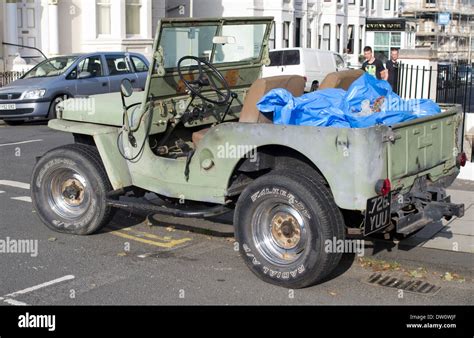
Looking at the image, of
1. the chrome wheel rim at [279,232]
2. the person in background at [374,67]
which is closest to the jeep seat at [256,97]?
the chrome wheel rim at [279,232]

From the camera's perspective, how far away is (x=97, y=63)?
17531 millimetres

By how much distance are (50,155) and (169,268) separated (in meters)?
1.86

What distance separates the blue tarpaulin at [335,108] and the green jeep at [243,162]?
19 centimetres

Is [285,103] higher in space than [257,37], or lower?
lower

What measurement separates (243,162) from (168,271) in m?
1.16

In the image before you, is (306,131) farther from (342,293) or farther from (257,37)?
(257,37)

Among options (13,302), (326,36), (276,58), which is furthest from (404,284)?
(326,36)

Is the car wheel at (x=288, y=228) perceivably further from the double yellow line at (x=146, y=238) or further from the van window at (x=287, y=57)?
the van window at (x=287, y=57)

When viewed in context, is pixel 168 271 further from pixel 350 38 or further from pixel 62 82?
pixel 350 38

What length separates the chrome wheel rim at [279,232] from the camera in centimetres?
566

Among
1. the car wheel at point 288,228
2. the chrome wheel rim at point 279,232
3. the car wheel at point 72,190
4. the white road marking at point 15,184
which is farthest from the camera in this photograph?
the white road marking at point 15,184

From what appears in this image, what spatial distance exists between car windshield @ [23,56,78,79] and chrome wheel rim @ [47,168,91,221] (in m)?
10.4

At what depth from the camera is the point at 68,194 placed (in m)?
7.18
